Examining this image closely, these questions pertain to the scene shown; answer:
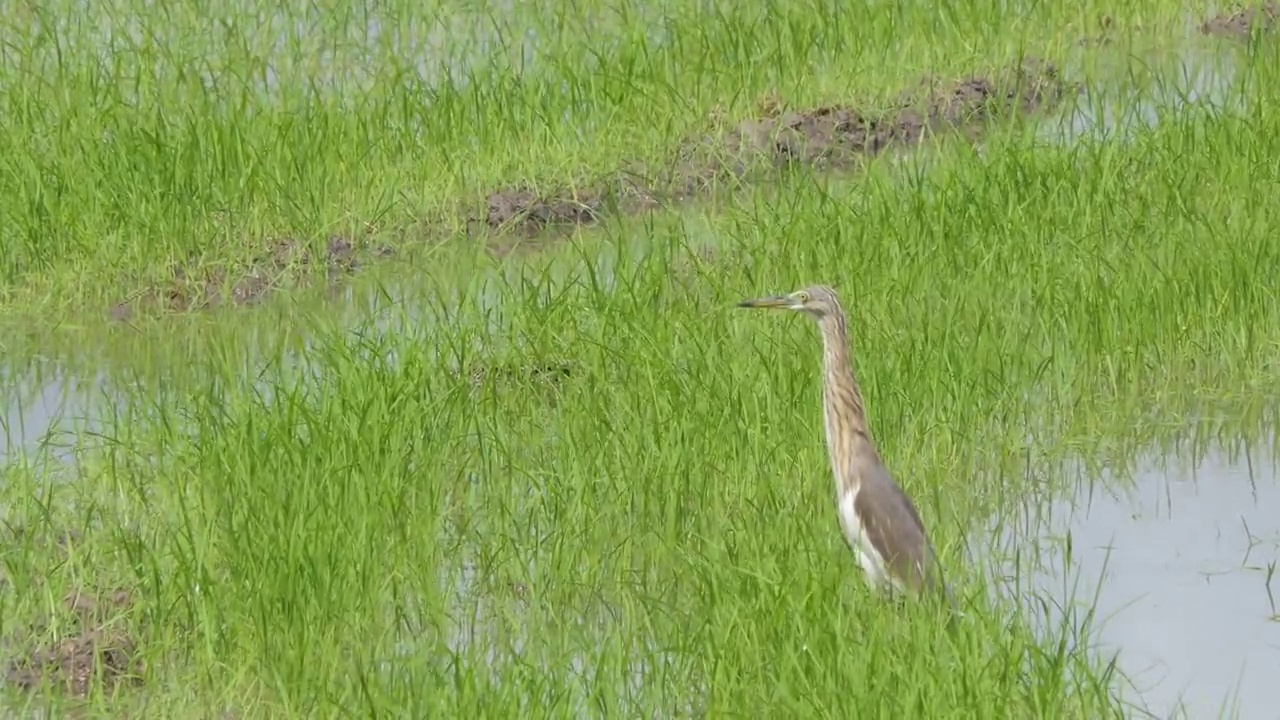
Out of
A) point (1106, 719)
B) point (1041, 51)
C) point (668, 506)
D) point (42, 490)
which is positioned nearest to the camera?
point (1106, 719)

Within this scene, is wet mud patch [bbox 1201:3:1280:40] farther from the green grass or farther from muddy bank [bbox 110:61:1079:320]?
muddy bank [bbox 110:61:1079:320]

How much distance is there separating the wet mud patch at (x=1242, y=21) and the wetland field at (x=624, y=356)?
0.05 meters

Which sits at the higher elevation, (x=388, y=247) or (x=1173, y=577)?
(x=388, y=247)

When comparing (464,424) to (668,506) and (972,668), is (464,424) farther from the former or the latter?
(972,668)

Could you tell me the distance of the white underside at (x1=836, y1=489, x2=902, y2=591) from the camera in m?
5.16

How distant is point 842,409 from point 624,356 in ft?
4.19

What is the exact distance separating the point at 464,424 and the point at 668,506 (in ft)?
2.69

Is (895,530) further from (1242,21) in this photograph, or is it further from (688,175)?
(1242,21)

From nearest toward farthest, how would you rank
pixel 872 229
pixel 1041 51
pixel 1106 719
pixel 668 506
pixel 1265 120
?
pixel 1106 719 → pixel 668 506 → pixel 872 229 → pixel 1265 120 → pixel 1041 51

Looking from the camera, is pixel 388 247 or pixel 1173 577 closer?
pixel 1173 577

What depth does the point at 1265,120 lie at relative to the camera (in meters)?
8.57

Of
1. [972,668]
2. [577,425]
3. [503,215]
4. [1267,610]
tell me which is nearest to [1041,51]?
[503,215]

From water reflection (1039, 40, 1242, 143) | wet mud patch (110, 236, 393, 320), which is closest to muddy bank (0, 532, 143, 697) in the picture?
wet mud patch (110, 236, 393, 320)

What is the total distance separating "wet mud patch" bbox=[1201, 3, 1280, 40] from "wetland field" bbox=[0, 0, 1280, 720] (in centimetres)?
5
